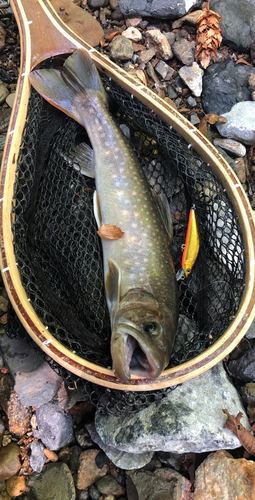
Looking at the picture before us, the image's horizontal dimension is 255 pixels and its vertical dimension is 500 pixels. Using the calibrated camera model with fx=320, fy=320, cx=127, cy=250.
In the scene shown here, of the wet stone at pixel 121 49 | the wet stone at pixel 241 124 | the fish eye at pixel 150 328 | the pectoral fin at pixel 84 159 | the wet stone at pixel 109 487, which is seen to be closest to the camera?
the fish eye at pixel 150 328

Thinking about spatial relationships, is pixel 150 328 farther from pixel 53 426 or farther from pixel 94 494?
pixel 94 494

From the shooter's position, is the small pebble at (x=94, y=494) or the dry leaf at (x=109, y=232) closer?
the dry leaf at (x=109, y=232)

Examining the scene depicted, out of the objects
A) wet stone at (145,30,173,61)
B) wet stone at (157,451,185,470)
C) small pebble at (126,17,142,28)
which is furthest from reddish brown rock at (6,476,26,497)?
small pebble at (126,17,142,28)

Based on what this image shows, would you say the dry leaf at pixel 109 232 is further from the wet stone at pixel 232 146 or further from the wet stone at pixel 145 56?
the wet stone at pixel 145 56

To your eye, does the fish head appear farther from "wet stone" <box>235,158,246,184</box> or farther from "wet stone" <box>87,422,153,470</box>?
"wet stone" <box>235,158,246,184</box>

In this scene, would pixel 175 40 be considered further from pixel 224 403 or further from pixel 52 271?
pixel 224 403

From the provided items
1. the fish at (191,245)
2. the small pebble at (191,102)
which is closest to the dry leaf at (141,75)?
the small pebble at (191,102)
